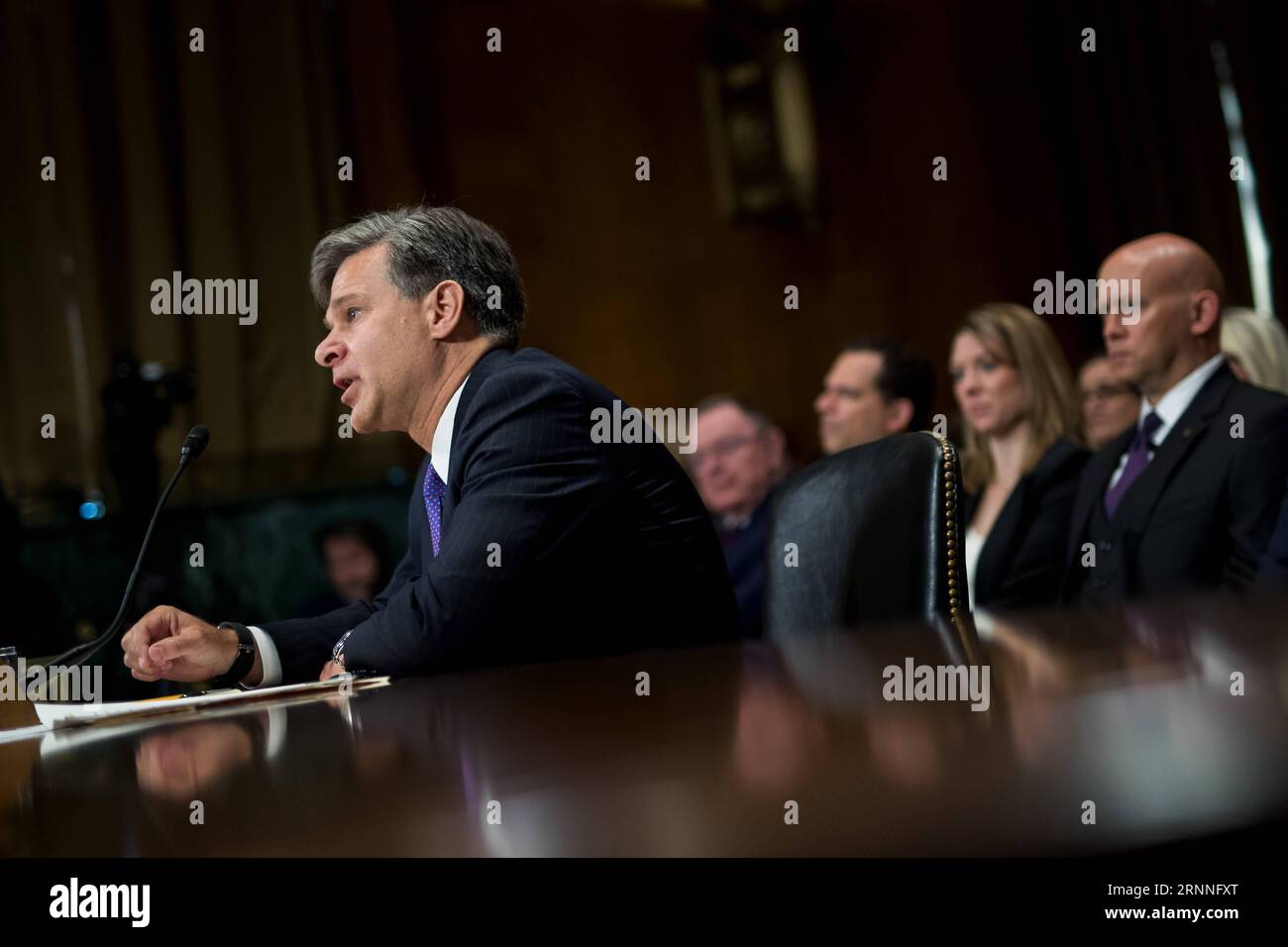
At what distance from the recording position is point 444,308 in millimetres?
1971

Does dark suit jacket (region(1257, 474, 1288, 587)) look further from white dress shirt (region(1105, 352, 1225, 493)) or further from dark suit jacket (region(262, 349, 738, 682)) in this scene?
dark suit jacket (region(262, 349, 738, 682))

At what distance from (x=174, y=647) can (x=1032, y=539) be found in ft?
7.20

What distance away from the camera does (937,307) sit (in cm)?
597

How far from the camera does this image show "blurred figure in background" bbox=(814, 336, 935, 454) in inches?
149

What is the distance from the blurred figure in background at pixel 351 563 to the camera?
4586 millimetres

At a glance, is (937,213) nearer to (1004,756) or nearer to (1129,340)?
(1129,340)

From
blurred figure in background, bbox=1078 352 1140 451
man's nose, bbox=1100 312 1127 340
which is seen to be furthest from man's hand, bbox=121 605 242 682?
blurred figure in background, bbox=1078 352 1140 451

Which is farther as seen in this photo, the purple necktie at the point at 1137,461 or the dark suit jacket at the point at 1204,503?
the purple necktie at the point at 1137,461

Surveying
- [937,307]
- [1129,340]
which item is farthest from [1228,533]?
[937,307]

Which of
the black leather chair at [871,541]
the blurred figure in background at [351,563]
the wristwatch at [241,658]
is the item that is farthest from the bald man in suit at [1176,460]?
the blurred figure in background at [351,563]

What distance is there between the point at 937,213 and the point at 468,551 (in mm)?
4835

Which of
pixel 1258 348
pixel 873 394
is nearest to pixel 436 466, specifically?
pixel 873 394

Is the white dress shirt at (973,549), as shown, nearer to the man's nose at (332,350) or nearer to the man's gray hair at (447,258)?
the man's gray hair at (447,258)

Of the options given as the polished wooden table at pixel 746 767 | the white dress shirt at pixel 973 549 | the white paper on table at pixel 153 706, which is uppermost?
the white dress shirt at pixel 973 549
